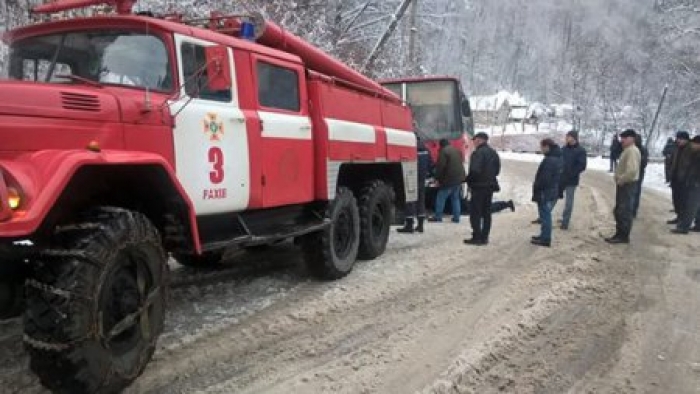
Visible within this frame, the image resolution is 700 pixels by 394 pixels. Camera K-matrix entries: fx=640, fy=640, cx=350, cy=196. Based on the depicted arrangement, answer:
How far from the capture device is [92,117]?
409cm

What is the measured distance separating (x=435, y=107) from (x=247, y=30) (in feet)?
28.1

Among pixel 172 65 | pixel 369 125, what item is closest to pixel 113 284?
pixel 172 65

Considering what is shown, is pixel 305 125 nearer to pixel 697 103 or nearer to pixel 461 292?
pixel 461 292

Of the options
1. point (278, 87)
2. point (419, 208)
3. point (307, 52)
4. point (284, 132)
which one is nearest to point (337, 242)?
point (284, 132)

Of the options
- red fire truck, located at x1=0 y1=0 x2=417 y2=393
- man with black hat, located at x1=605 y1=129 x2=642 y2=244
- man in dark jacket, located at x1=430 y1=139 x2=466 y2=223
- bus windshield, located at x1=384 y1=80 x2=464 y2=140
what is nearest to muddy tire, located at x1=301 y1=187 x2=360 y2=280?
red fire truck, located at x1=0 y1=0 x2=417 y2=393

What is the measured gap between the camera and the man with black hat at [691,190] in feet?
37.6

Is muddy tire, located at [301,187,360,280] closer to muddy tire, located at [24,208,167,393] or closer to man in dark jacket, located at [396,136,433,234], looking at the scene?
man in dark jacket, located at [396,136,433,234]

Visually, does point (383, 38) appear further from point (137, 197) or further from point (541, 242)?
point (137, 197)

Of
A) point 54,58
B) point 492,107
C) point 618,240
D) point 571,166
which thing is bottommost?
point 618,240

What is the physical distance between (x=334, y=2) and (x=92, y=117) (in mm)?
17315

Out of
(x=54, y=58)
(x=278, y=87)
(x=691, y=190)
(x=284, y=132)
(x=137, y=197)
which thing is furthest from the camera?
(x=691, y=190)

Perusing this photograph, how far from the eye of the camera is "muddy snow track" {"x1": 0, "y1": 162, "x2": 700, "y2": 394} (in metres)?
4.40

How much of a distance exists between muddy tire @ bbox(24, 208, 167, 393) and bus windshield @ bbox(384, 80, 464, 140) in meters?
10.2

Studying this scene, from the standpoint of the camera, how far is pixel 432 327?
5516mm
